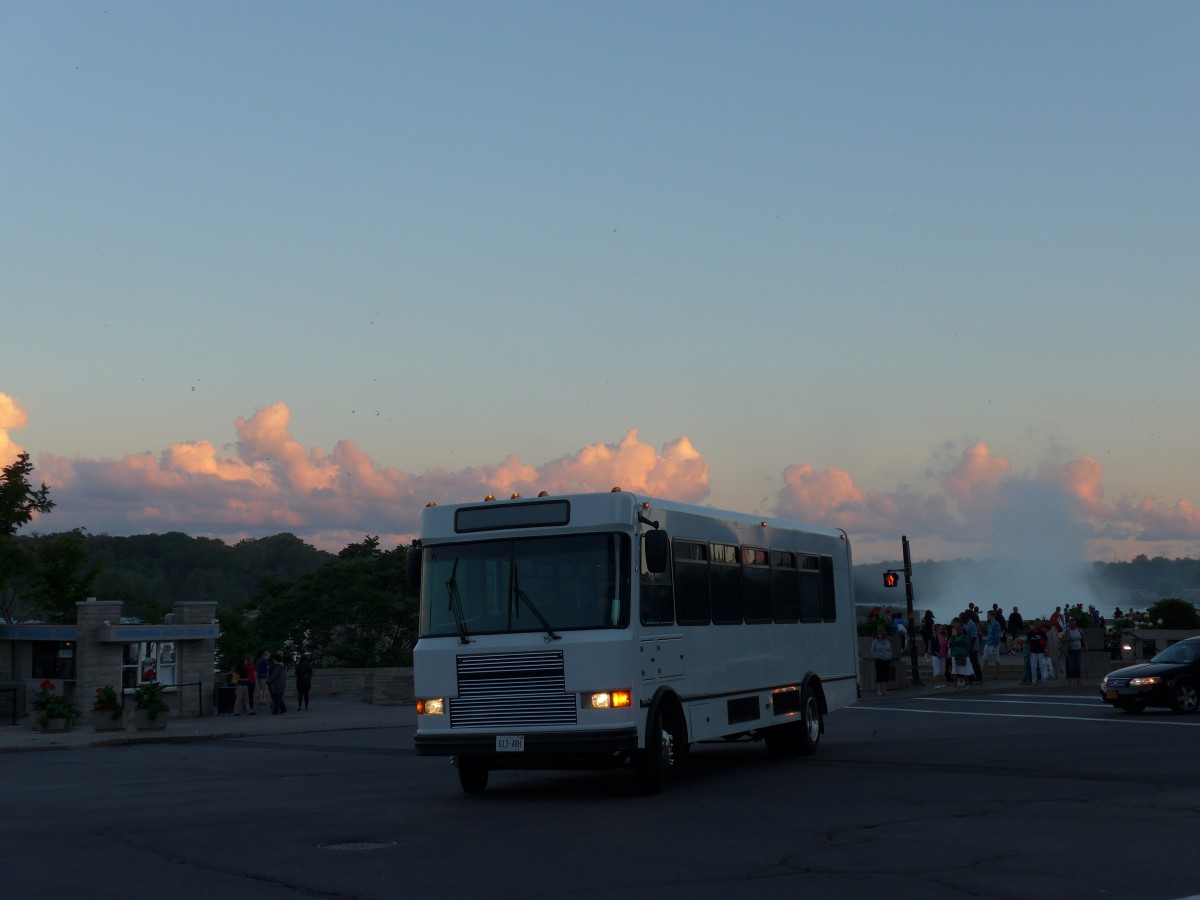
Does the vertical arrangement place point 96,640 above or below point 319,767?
above

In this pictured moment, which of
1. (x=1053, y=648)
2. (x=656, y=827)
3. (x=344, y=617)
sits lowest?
(x=656, y=827)

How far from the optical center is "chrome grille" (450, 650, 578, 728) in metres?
14.1

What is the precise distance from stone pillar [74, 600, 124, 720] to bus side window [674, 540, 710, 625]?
2635cm

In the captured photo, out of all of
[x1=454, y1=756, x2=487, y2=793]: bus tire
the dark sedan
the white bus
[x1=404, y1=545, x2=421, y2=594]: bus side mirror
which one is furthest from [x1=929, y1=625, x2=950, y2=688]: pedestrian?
[x1=404, y1=545, x2=421, y2=594]: bus side mirror

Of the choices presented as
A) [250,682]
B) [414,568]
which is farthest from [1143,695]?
[250,682]

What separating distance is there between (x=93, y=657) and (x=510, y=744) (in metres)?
27.7

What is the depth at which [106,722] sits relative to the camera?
33250 millimetres

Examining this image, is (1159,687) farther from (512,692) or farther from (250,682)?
(250,682)

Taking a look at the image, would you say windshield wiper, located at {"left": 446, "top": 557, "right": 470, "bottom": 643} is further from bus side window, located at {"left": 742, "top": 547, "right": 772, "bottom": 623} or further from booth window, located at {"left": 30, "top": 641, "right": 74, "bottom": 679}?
booth window, located at {"left": 30, "top": 641, "right": 74, "bottom": 679}

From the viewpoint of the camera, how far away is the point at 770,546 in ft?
60.9

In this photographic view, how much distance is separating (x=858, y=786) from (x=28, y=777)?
40.4ft

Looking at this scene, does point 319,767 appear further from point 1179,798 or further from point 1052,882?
point 1052,882

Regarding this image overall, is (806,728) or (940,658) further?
(940,658)

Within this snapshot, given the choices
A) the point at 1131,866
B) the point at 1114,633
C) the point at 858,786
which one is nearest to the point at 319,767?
the point at 858,786
